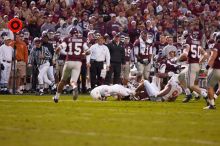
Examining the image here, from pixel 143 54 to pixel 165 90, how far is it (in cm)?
434

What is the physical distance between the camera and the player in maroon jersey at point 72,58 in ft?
63.1

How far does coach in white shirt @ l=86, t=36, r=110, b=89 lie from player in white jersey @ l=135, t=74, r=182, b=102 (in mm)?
3743

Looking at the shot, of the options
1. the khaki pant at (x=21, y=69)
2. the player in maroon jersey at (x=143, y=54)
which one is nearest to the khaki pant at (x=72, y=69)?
the khaki pant at (x=21, y=69)

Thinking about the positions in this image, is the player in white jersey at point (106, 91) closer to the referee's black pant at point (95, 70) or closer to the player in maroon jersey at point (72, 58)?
the player in maroon jersey at point (72, 58)

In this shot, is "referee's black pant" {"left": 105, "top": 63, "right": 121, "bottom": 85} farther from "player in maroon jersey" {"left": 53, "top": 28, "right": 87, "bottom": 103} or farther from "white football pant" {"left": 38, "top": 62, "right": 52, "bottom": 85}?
"player in maroon jersey" {"left": 53, "top": 28, "right": 87, "bottom": 103}

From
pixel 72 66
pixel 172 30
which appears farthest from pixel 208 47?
pixel 72 66

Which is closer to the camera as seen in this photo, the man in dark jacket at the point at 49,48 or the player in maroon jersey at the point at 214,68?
the player in maroon jersey at the point at 214,68

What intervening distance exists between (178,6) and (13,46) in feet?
30.9

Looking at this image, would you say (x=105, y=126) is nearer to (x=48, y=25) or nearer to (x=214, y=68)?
(x=214, y=68)

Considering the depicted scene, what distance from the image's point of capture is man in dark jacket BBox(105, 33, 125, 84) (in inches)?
1003

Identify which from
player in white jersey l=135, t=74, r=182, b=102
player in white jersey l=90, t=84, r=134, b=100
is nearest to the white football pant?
player in white jersey l=90, t=84, r=134, b=100

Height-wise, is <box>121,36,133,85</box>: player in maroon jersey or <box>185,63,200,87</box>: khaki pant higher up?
<box>121,36,133,85</box>: player in maroon jersey

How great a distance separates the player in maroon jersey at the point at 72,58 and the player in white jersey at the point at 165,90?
241cm

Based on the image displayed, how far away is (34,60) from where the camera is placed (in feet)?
81.9
